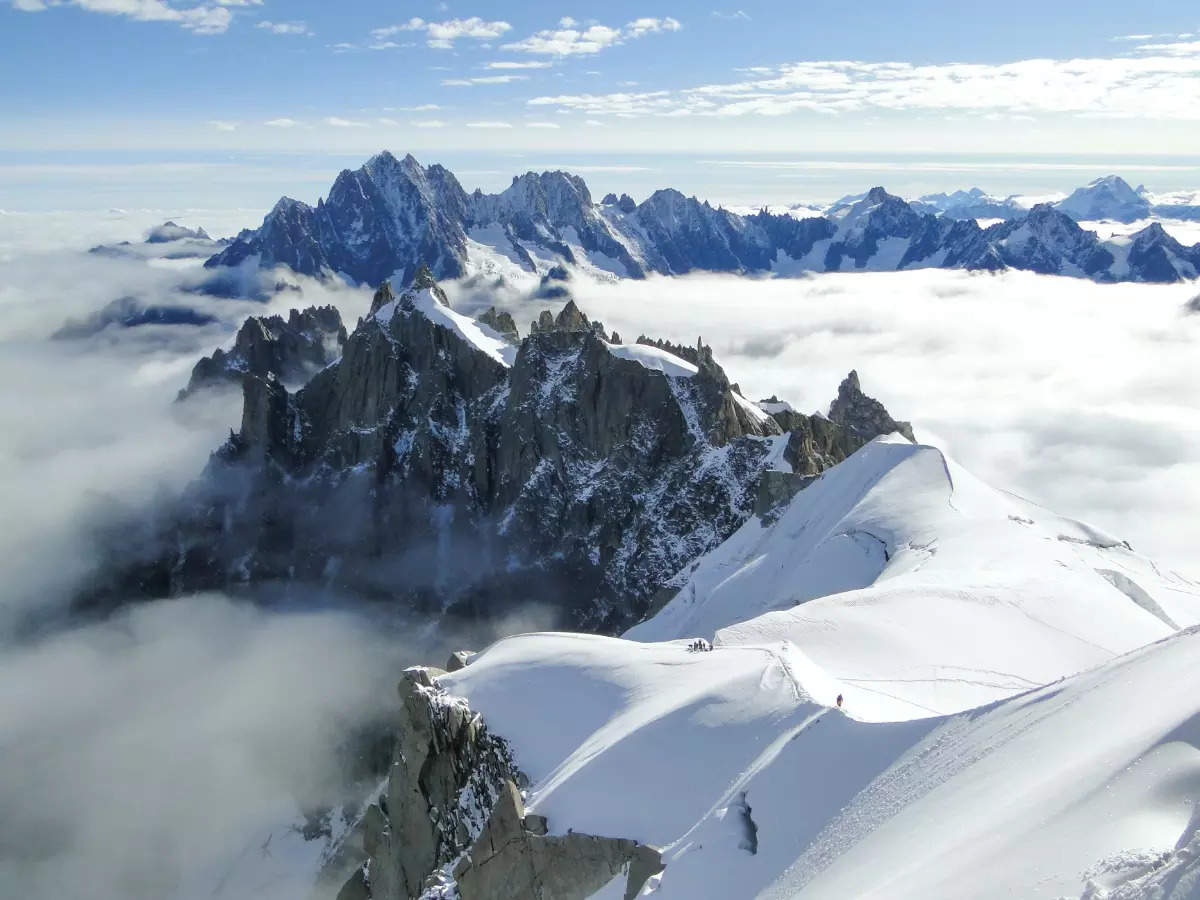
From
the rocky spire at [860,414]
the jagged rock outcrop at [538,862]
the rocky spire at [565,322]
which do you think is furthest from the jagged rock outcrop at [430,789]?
the rocky spire at [565,322]

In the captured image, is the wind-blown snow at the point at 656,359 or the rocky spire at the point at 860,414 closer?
the rocky spire at the point at 860,414

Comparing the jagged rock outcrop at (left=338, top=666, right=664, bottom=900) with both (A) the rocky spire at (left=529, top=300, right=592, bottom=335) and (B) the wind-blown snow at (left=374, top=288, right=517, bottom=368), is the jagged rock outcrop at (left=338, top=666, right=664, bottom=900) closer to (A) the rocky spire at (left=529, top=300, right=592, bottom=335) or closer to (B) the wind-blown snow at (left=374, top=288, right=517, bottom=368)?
(A) the rocky spire at (left=529, top=300, right=592, bottom=335)

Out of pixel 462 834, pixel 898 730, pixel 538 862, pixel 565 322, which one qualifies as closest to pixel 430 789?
pixel 462 834

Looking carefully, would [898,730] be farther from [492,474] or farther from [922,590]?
[492,474]

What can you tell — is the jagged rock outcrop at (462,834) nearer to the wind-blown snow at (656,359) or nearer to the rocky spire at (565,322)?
the wind-blown snow at (656,359)

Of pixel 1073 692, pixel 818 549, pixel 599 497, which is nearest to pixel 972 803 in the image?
pixel 1073 692
